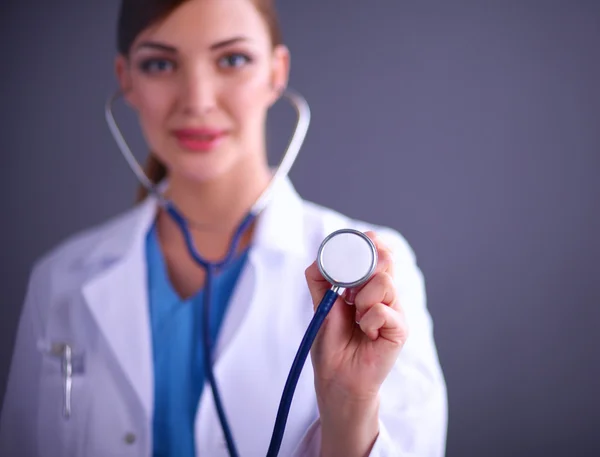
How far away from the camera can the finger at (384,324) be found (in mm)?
458

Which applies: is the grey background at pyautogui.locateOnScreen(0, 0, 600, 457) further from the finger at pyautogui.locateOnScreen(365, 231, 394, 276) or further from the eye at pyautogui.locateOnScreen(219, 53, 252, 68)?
the finger at pyautogui.locateOnScreen(365, 231, 394, 276)

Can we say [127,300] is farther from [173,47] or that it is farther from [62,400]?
[173,47]

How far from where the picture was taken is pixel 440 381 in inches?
25.6

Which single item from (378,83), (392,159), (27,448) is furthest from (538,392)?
(27,448)

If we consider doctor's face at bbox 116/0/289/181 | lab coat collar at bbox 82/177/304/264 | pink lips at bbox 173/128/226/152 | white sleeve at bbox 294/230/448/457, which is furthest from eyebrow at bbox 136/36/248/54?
white sleeve at bbox 294/230/448/457

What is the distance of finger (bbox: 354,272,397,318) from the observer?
454 millimetres

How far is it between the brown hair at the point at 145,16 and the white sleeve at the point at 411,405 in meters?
0.39

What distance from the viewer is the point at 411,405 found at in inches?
24.2

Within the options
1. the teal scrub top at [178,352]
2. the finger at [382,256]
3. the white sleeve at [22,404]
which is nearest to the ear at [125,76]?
the teal scrub top at [178,352]

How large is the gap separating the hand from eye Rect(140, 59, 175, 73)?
368 mm

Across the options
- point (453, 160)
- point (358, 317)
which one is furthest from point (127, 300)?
point (453, 160)

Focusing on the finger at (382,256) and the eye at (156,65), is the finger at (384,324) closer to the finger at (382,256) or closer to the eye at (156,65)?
the finger at (382,256)

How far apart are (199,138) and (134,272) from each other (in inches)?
8.9

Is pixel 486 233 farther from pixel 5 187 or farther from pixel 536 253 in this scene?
pixel 5 187
